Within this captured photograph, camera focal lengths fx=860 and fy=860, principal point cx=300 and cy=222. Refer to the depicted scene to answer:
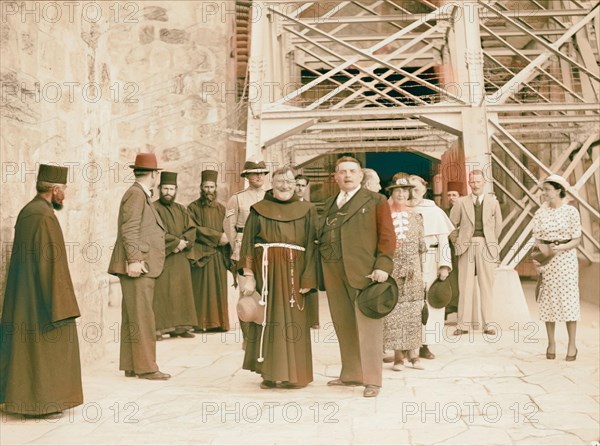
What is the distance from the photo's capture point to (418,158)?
69.9 feet

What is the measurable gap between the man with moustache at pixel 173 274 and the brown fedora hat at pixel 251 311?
2.96m

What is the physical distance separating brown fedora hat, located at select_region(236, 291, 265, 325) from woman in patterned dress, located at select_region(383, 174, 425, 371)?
131cm

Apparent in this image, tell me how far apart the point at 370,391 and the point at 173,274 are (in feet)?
12.8

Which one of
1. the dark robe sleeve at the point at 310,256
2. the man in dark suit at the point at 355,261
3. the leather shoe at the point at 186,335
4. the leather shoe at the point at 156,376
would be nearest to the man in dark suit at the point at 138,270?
the leather shoe at the point at 156,376

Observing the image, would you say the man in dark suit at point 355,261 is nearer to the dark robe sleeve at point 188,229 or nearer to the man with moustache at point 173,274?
the man with moustache at point 173,274

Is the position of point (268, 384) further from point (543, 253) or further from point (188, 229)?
point (188, 229)

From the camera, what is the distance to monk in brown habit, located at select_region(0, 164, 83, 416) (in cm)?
565

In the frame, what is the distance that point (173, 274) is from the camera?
978 cm

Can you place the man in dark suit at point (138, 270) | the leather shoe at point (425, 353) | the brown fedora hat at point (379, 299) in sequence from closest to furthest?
the brown fedora hat at point (379, 299)
the man in dark suit at point (138, 270)
the leather shoe at point (425, 353)

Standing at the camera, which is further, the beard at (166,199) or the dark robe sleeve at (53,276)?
the beard at (166,199)

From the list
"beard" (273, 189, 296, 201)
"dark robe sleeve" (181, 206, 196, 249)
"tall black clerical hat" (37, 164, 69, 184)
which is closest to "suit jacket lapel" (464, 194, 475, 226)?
"dark robe sleeve" (181, 206, 196, 249)

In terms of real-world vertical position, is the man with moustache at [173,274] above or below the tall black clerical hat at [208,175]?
below

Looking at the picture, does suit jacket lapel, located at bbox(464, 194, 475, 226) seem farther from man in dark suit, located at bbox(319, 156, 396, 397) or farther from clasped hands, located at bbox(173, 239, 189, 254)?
man in dark suit, located at bbox(319, 156, 396, 397)

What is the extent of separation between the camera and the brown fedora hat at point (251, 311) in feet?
22.0
